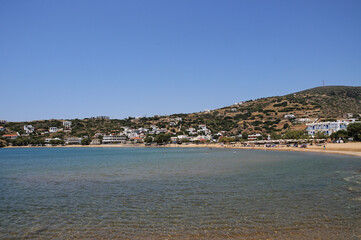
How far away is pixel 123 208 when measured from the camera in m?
13.7

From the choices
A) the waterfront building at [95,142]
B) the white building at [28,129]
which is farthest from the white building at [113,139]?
the white building at [28,129]

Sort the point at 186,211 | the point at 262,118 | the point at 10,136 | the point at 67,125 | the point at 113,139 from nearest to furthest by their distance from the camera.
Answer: the point at 186,211
the point at 262,118
the point at 10,136
the point at 113,139
the point at 67,125

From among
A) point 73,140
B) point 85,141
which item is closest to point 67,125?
point 73,140

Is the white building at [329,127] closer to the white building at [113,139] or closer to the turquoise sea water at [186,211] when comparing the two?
the turquoise sea water at [186,211]

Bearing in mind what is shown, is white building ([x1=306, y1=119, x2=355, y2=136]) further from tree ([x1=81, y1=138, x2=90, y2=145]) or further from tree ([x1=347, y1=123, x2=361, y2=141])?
tree ([x1=81, y1=138, x2=90, y2=145])

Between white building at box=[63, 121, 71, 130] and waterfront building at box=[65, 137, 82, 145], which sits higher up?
white building at box=[63, 121, 71, 130]

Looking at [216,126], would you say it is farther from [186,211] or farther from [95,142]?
[186,211]

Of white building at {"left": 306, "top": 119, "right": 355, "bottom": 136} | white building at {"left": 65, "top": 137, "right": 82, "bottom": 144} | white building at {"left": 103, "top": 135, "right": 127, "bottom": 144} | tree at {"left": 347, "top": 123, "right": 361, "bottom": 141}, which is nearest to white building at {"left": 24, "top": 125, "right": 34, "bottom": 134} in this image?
white building at {"left": 65, "top": 137, "right": 82, "bottom": 144}

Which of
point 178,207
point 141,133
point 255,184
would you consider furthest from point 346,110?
point 178,207

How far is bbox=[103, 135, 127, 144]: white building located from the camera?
502 feet

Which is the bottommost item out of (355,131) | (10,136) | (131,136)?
(131,136)

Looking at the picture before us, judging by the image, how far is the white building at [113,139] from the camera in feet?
502

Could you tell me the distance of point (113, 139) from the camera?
156m

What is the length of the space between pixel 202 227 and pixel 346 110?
135m
